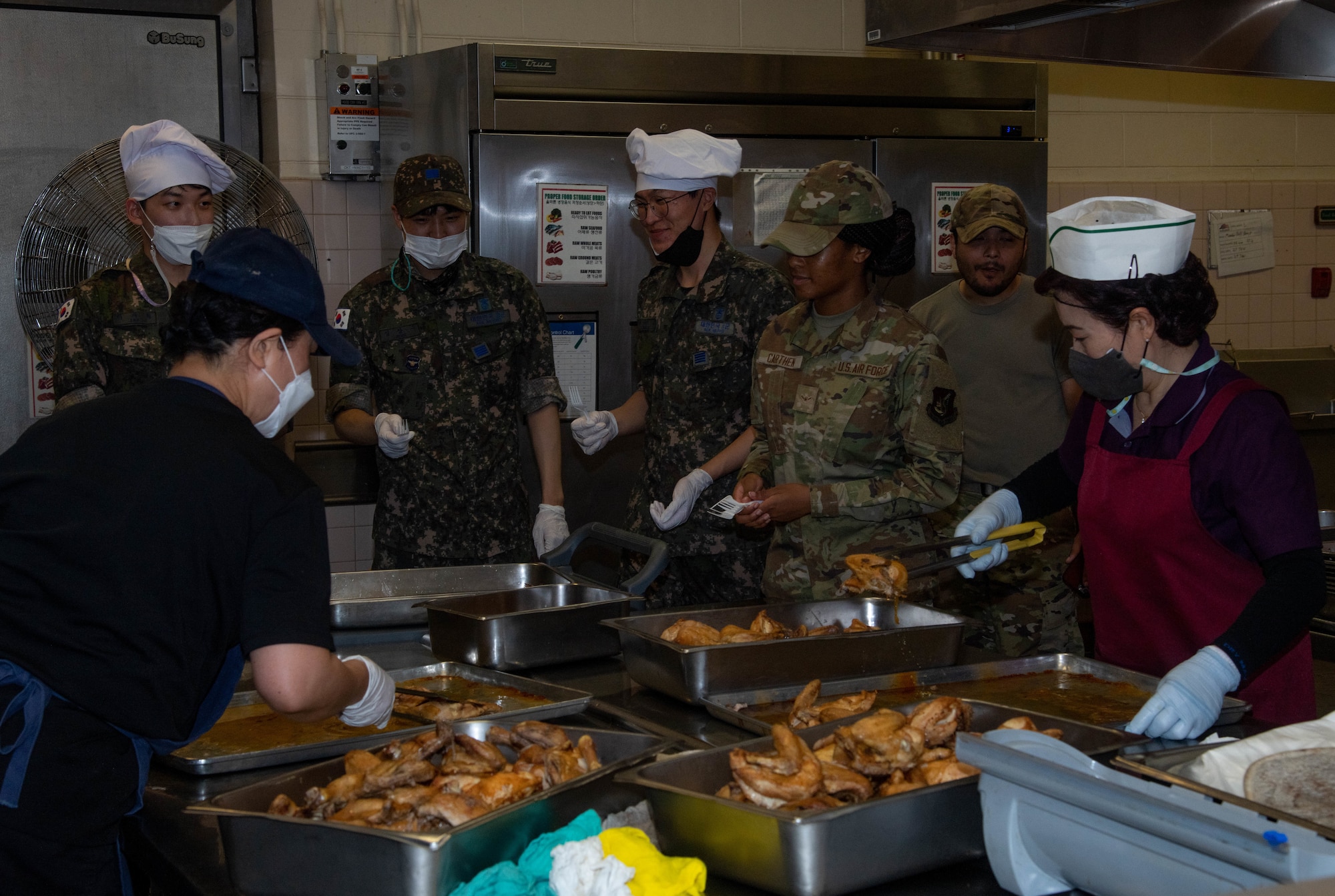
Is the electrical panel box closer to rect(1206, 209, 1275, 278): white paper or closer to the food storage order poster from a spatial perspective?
the food storage order poster

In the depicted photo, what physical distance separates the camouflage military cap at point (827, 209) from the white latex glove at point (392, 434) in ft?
3.65

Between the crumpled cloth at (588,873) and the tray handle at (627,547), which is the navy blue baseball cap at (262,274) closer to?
the crumpled cloth at (588,873)

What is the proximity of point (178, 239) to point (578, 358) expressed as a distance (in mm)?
1477

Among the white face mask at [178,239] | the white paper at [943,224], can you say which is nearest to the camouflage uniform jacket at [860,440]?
the white face mask at [178,239]

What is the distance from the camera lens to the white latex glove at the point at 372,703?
1.71 metres

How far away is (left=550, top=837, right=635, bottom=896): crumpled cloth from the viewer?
1205 mm

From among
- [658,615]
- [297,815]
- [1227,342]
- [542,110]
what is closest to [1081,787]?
[297,815]

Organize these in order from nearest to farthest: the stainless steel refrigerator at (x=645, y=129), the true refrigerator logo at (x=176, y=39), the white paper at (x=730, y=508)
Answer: the white paper at (x=730, y=508)
the stainless steel refrigerator at (x=645, y=129)
the true refrigerator logo at (x=176, y=39)

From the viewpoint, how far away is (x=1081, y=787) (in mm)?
1135

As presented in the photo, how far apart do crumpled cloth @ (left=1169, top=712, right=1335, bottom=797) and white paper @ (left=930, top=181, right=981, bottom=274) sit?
130 inches

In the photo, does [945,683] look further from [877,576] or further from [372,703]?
[372,703]

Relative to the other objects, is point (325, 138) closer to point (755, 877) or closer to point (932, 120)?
point (932, 120)

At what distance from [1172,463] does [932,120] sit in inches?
112

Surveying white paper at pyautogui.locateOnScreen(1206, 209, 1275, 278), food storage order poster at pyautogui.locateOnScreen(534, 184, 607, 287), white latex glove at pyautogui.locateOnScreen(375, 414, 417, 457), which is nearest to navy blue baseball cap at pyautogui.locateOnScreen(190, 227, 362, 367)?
white latex glove at pyautogui.locateOnScreen(375, 414, 417, 457)
